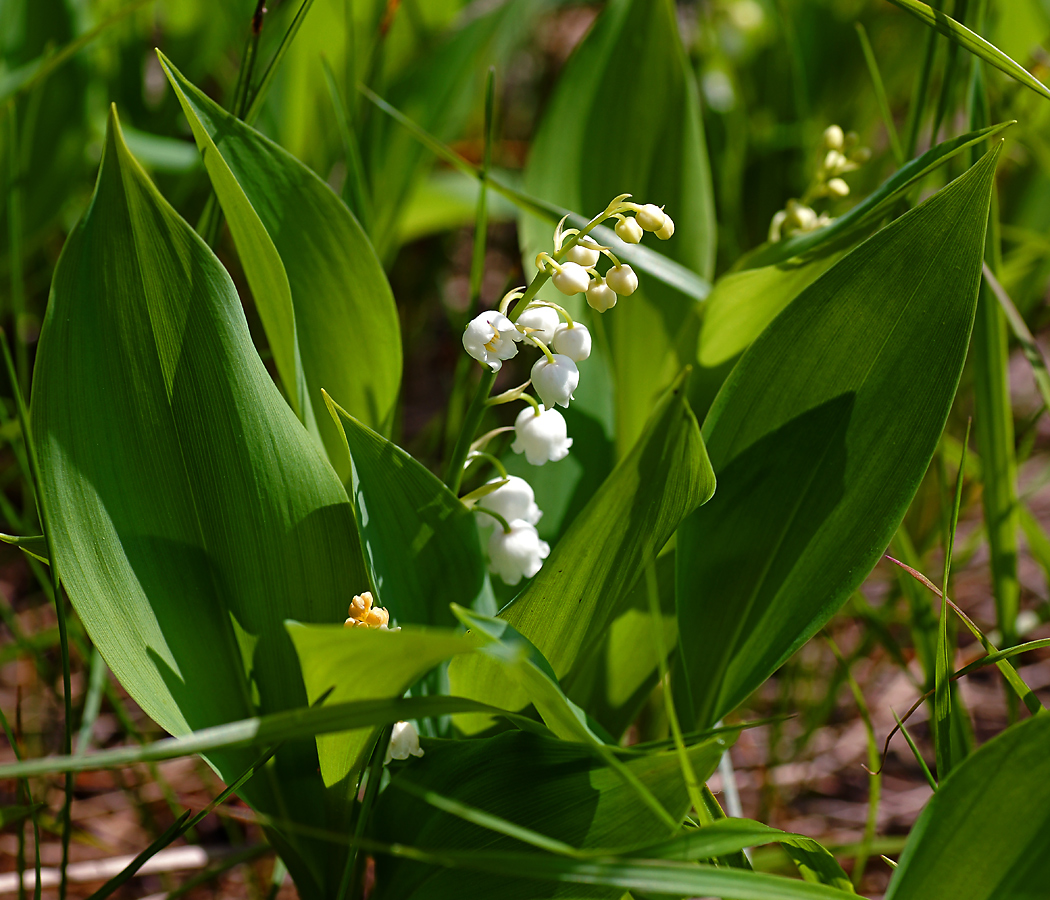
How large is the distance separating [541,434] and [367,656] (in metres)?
0.26

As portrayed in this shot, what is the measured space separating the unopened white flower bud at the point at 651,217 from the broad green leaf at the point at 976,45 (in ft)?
0.92

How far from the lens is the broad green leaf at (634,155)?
1068 millimetres

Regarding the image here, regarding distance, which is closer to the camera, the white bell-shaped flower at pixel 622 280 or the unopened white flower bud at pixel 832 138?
the white bell-shaped flower at pixel 622 280

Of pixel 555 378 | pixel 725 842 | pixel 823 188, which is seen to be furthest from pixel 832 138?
pixel 725 842

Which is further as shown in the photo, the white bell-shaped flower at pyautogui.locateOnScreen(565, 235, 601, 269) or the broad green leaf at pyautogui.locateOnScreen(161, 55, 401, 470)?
the broad green leaf at pyautogui.locateOnScreen(161, 55, 401, 470)

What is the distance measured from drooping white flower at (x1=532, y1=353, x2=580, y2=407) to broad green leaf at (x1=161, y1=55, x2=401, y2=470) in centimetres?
23

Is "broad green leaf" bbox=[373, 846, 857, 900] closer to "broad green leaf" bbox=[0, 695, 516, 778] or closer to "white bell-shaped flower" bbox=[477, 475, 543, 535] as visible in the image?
"broad green leaf" bbox=[0, 695, 516, 778]

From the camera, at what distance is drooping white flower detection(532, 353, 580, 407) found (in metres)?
0.65

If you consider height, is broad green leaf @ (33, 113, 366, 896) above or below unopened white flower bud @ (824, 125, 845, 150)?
below

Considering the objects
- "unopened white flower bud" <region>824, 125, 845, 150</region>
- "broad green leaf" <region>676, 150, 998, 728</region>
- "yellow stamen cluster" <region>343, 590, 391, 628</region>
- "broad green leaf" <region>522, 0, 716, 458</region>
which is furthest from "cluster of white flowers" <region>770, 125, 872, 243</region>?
"yellow stamen cluster" <region>343, 590, 391, 628</region>

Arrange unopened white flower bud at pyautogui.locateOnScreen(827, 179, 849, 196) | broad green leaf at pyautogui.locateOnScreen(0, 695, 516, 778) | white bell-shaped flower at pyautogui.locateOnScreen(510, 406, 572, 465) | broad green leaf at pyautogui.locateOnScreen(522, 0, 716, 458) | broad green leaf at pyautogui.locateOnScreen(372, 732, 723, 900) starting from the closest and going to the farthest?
broad green leaf at pyautogui.locateOnScreen(0, 695, 516, 778) < broad green leaf at pyautogui.locateOnScreen(372, 732, 723, 900) < white bell-shaped flower at pyautogui.locateOnScreen(510, 406, 572, 465) < unopened white flower bud at pyautogui.locateOnScreen(827, 179, 849, 196) < broad green leaf at pyautogui.locateOnScreen(522, 0, 716, 458)

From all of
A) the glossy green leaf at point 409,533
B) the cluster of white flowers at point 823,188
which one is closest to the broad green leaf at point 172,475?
the glossy green leaf at point 409,533

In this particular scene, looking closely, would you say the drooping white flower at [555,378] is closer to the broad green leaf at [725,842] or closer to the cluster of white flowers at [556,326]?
the cluster of white flowers at [556,326]

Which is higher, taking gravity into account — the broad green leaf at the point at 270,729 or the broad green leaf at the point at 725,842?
the broad green leaf at the point at 270,729
